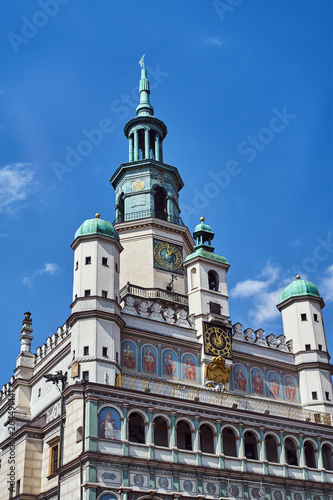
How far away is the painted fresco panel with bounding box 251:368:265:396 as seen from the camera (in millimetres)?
52359

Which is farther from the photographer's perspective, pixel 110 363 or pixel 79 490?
pixel 110 363

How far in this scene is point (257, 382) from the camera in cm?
5284

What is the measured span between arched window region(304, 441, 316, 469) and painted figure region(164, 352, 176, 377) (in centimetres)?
1037

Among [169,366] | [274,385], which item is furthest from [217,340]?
[274,385]

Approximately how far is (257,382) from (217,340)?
14.9 ft

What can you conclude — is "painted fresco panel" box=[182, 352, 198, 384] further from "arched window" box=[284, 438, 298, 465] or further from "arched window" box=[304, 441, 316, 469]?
"arched window" box=[304, 441, 316, 469]

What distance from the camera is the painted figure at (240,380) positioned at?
51.6 m

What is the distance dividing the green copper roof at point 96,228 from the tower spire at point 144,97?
72.9 ft

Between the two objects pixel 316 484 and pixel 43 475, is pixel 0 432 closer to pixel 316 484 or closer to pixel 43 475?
pixel 43 475

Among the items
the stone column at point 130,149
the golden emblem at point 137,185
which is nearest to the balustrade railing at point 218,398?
the golden emblem at point 137,185

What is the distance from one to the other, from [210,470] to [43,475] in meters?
Result: 11.1

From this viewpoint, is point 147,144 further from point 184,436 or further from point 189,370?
point 184,436

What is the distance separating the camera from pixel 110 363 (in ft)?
149

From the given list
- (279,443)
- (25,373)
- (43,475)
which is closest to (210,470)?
(279,443)
